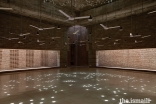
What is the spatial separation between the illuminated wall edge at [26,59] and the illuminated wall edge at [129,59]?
5.62 m

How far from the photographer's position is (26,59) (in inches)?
604

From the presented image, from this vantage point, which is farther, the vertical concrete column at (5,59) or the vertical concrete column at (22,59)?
the vertical concrete column at (22,59)

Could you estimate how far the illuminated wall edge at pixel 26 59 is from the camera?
13.4 metres

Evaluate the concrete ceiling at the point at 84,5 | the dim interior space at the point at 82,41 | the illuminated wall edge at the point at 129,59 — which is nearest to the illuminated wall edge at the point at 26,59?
the dim interior space at the point at 82,41

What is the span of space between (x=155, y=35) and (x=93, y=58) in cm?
736

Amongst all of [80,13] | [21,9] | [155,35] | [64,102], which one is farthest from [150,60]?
[21,9]

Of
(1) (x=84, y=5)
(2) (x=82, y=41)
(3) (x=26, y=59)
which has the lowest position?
(3) (x=26, y=59)

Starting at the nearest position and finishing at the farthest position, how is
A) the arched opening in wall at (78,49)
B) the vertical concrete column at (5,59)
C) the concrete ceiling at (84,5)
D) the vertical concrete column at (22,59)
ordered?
the concrete ceiling at (84,5) < the vertical concrete column at (5,59) < the vertical concrete column at (22,59) < the arched opening in wall at (78,49)

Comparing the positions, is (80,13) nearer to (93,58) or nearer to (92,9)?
(92,9)

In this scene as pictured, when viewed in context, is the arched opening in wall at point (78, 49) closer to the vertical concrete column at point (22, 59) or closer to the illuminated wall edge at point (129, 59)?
the illuminated wall edge at point (129, 59)

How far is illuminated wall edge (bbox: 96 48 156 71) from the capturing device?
40.3ft

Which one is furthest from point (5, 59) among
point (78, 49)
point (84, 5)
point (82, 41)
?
point (84, 5)

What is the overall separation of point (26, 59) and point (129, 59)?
11705 millimetres

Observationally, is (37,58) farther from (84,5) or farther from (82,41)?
(84,5)
